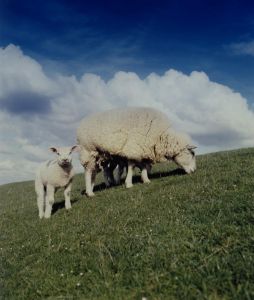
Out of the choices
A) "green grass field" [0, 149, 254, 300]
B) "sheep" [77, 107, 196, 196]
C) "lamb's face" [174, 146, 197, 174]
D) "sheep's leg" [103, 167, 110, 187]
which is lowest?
"green grass field" [0, 149, 254, 300]

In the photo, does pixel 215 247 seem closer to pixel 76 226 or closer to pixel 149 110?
pixel 76 226

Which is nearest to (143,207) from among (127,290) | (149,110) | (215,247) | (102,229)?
(102,229)

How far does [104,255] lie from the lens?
7.65m

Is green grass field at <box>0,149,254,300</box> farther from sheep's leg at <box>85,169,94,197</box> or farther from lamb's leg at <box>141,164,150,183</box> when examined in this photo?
sheep's leg at <box>85,169,94,197</box>

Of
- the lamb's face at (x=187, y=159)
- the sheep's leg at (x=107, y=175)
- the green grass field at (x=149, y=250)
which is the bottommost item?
the green grass field at (x=149, y=250)

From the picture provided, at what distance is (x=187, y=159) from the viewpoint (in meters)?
18.2

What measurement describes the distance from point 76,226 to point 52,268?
3.27 meters

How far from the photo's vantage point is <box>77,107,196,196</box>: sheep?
17.6 m

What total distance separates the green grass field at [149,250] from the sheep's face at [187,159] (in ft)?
17.8

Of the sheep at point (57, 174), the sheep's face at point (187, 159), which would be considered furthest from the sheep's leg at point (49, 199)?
the sheep's face at point (187, 159)

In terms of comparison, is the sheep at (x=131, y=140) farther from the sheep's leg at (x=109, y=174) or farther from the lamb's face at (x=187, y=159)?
the sheep's leg at (x=109, y=174)

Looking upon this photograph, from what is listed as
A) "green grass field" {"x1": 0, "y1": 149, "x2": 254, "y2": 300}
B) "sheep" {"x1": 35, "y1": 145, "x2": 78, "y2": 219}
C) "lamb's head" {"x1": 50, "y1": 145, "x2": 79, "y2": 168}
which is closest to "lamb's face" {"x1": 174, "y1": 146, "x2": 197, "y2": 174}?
"green grass field" {"x1": 0, "y1": 149, "x2": 254, "y2": 300}

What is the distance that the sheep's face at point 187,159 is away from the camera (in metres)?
18.1

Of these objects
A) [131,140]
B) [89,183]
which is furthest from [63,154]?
[131,140]
